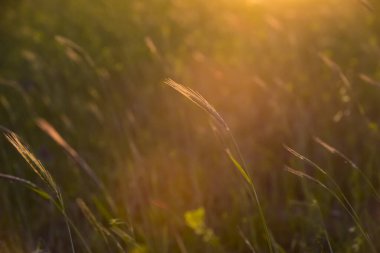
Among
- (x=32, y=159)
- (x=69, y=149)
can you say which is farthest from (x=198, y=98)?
(x=69, y=149)

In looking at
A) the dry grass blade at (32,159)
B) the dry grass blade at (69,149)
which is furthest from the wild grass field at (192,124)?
the dry grass blade at (32,159)

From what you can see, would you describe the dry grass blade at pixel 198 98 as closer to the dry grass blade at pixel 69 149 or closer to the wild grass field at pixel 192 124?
the dry grass blade at pixel 69 149

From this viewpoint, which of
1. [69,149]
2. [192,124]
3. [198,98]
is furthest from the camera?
[192,124]

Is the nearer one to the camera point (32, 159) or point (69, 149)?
point (32, 159)

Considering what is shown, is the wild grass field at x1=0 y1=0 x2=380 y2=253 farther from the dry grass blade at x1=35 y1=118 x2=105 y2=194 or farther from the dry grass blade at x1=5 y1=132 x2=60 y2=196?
the dry grass blade at x1=5 y1=132 x2=60 y2=196

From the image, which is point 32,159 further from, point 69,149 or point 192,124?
point 192,124

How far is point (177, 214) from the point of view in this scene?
2.53 meters

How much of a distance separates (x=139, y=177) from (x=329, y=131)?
100cm

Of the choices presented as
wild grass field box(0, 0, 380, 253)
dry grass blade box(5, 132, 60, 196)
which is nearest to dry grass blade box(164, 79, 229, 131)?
dry grass blade box(5, 132, 60, 196)

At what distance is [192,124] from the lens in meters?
3.15

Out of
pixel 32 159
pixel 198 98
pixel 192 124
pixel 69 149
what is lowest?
pixel 192 124

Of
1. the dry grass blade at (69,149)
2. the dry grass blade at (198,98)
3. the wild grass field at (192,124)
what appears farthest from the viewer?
the wild grass field at (192,124)

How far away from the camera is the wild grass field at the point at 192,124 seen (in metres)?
2.30

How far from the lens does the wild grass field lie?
90.5 inches
